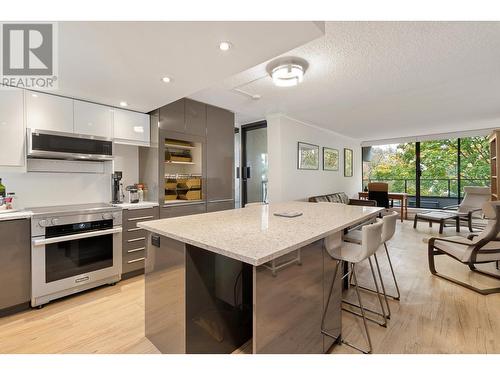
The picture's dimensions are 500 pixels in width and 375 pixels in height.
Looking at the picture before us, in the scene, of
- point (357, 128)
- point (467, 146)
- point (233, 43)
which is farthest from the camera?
point (467, 146)

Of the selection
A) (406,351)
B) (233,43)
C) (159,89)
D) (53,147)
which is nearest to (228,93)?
(159,89)

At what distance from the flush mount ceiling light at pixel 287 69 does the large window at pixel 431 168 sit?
6.36 meters

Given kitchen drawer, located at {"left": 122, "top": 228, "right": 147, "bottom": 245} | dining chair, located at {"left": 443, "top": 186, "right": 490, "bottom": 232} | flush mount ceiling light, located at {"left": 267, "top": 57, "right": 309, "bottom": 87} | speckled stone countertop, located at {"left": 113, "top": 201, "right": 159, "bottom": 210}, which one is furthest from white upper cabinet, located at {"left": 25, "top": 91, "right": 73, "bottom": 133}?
dining chair, located at {"left": 443, "top": 186, "right": 490, "bottom": 232}

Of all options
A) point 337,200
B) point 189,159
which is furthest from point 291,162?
point 189,159

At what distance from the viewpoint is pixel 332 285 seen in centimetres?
167

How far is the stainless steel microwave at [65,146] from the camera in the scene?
2.34 meters

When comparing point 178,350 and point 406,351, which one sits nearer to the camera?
point 178,350

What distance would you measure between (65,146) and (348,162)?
6.60m

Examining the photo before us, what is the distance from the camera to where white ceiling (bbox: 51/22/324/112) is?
1451 millimetres

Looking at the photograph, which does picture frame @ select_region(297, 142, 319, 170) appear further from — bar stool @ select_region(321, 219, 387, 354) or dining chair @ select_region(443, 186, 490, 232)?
dining chair @ select_region(443, 186, 490, 232)

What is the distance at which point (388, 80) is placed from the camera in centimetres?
285

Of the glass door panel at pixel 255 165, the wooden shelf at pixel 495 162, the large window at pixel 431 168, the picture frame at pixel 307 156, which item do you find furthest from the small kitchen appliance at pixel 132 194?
the large window at pixel 431 168

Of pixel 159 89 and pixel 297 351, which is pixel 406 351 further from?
pixel 159 89
